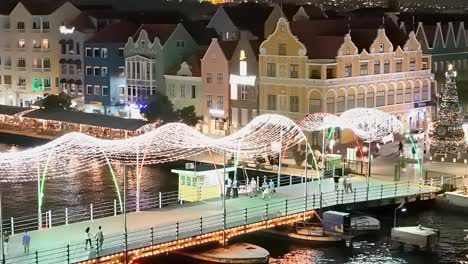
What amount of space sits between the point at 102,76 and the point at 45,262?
66.0 m

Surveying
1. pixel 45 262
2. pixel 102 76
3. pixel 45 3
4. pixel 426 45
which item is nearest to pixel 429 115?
pixel 426 45

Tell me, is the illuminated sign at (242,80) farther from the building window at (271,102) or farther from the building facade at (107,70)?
the building facade at (107,70)

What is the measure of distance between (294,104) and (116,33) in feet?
102

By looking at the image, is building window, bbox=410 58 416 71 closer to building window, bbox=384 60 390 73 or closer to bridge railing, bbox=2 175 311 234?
building window, bbox=384 60 390 73

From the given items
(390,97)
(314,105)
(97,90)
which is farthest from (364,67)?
(97,90)

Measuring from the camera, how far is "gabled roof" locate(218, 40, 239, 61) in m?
89.4

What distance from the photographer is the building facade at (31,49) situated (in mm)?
113875

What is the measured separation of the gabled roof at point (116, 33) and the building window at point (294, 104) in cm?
2803

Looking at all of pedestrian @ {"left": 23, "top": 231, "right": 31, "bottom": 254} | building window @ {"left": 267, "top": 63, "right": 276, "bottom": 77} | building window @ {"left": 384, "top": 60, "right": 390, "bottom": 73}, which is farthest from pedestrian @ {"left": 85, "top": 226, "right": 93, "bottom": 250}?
building window @ {"left": 384, "top": 60, "right": 390, "bottom": 73}

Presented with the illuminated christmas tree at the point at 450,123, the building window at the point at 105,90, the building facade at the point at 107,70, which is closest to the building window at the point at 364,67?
the illuminated christmas tree at the point at 450,123

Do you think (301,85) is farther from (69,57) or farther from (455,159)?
(69,57)

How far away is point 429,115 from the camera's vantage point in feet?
303

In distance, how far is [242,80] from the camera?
287 feet

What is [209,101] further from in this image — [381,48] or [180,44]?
[381,48]
